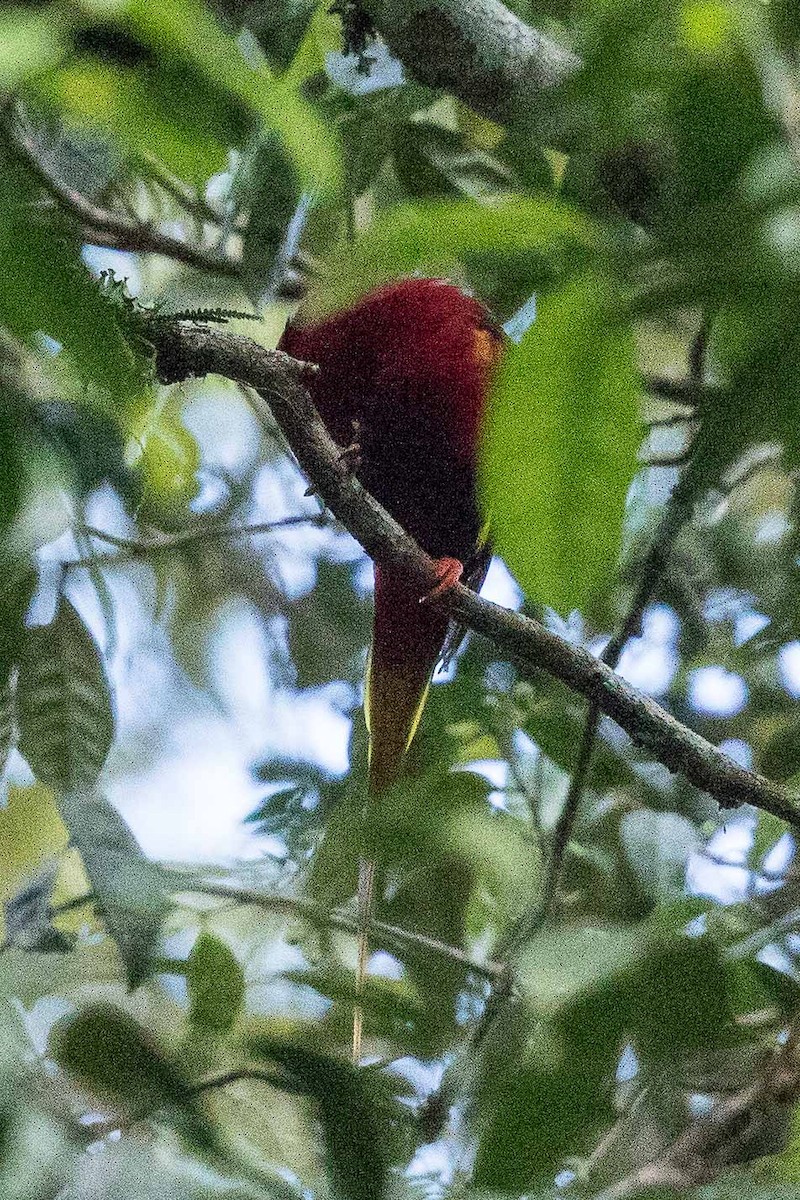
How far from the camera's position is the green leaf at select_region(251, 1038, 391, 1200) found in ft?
2.70

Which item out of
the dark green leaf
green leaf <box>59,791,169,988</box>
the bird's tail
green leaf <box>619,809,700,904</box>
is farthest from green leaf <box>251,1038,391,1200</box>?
the dark green leaf

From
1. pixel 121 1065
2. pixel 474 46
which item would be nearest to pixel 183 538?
pixel 474 46

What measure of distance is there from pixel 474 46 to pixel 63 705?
0.92 metres

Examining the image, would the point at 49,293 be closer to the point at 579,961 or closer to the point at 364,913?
the point at 579,961

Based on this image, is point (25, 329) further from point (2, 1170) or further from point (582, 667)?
point (582, 667)

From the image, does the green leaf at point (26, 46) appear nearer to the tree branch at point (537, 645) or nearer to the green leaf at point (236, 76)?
the green leaf at point (236, 76)

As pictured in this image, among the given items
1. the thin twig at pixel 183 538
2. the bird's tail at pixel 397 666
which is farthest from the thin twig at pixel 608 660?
the thin twig at pixel 183 538

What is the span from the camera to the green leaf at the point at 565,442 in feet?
1.38

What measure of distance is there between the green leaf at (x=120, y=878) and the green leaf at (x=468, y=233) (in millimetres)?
799

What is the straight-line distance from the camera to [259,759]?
1973 mm

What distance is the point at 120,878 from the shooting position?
3.77ft

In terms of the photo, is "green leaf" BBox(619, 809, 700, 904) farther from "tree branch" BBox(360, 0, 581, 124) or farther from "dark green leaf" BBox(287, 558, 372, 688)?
"tree branch" BBox(360, 0, 581, 124)

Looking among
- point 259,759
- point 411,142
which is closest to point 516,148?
point 411,142

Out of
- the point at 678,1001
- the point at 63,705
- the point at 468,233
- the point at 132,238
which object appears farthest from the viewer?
the point at 132,238
